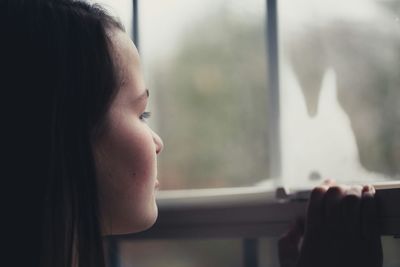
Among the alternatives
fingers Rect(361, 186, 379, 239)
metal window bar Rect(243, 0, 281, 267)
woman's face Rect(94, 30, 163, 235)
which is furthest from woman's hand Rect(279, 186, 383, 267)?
woman's face Rect(94, 30, 163, 235)

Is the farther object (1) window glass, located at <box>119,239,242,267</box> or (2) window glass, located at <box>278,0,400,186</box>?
(1) window glass, located at <box>119,239,242,267</box>

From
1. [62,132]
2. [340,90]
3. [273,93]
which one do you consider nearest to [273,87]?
[273,93]

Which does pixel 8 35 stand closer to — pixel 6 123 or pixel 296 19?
pixel 6 123

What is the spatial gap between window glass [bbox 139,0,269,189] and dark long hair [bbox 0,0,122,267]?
0.25 meters

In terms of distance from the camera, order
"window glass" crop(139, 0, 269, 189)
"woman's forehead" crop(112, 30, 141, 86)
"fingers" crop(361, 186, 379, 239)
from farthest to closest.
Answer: "window glass" crop(139, 0, 269, 189) → "woman's forehead" crop(112, 30, 141, 86) → "fingers" crop(361, 186, 379, 239)

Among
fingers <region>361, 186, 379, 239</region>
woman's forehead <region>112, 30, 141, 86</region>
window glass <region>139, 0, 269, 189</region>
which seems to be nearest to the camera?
fingers <region>361, 186, 379, 239</region>

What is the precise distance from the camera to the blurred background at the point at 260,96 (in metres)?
0.97

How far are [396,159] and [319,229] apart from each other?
0.17m

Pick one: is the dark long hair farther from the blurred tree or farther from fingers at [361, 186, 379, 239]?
fingers at [361, 186, 379, 239]

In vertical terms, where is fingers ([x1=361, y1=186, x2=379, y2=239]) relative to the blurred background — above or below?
below

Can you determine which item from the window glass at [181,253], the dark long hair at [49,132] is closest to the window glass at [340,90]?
the window glass at [181,253]

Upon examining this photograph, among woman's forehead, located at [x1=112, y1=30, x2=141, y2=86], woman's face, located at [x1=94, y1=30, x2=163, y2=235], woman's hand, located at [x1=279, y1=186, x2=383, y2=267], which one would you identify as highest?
woman's forehead, located at [x1=112, y1=30, x2=141, y2=86]

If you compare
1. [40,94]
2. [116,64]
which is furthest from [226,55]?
[40,94]

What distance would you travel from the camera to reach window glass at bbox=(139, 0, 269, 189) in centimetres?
109
